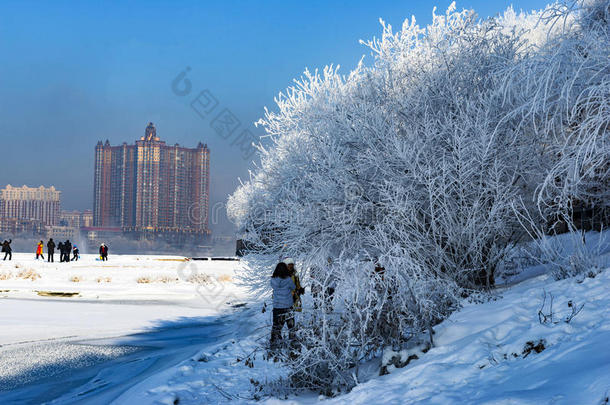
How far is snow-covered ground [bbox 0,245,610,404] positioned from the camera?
15.3 ft

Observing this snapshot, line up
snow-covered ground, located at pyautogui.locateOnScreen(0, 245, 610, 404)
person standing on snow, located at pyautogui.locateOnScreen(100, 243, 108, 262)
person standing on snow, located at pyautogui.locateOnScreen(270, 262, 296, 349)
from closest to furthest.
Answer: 1. snow-covered ground, located at pyautogui.locateOnScreen(0, 245, 610, 404)
2. person standing on snow, located at pyautogui.locateOnScreen(270, 262, 296, 349)
3. person standing on snow, located at pyautogui.locateOnScreen(100, 243, 108, 262)

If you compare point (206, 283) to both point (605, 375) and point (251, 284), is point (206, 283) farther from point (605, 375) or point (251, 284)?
point (605, 375)

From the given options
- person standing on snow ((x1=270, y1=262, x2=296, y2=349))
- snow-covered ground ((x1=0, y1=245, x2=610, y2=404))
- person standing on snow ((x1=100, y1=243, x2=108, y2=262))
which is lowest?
snow-covered ground ((x1=0, y1=245, x2=610, y2=404))

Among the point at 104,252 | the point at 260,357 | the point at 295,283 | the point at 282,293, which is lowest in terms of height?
the point at 260,357

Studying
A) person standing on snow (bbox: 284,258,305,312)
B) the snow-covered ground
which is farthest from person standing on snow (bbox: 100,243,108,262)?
person standing on snow (bbox: 284,258,305,312)

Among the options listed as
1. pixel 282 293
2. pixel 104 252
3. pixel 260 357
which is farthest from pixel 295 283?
pixel 104 252

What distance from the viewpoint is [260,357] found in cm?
921

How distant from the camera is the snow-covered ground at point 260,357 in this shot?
465 cm

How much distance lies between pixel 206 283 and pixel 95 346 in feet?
48.5

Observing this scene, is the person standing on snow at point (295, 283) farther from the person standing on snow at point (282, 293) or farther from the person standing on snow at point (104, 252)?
the person standing on snow at point (104, 252)

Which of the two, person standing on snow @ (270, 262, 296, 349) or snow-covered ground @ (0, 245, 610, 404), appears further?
person standing on snow @ (270, 262, 296, 349)

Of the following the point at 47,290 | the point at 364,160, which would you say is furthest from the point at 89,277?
the point at 364,160

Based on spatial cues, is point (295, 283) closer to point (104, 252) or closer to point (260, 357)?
point (260, 357)

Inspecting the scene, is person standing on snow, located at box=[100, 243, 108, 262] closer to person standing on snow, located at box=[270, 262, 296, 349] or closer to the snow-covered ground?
the snow-covered ground
